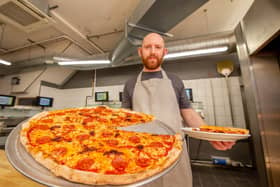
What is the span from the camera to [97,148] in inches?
28.2

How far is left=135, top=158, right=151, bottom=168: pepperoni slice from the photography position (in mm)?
615

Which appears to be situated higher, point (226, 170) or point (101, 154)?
point (101, 154)

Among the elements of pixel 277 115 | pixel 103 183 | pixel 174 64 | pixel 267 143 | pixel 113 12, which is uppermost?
pixel 113 12

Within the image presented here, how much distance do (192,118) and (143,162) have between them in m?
0.74

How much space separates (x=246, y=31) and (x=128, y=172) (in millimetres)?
2446

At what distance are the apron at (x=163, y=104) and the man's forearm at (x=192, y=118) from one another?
109 mm

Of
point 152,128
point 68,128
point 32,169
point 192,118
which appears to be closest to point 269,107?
point 192,118

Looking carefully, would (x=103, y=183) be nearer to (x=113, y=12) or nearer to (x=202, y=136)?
(x=202, y=136)

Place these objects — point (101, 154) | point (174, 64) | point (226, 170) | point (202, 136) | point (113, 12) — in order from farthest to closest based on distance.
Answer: point (174, 64) < point (226, 170) < point (113, 12) < point (202, 136) < point (101, 154)

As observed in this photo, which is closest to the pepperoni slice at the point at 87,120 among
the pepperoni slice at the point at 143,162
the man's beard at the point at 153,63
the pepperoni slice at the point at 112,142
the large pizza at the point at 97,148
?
the large pizza at the point at 97,148

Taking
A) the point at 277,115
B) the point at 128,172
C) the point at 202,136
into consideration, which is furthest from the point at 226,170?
the point at 128,172

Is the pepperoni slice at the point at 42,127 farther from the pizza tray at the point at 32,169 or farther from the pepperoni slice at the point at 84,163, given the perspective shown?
the pepperoni slice at the point at 84,163

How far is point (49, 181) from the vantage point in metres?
0.45

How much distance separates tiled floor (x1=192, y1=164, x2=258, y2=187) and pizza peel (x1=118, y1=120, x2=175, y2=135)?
2.11 metres
